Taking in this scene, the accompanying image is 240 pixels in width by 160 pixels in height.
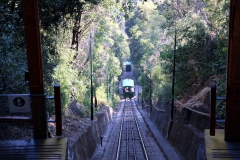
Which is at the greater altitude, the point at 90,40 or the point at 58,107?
the point at 90,40

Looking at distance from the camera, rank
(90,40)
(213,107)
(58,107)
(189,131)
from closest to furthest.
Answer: (213,107) < (58,107) < (189,131) < (90,40)

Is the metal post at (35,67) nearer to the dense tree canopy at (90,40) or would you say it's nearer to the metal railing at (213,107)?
the dense tree canopy at (90,40)

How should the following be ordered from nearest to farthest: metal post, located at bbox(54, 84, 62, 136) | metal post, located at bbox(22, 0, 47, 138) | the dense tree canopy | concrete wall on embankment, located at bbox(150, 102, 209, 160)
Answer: metal post, located at bbox(22, 0, 47, 138) → metal post, located at bbox(54, 84, 62, 136) → the dense tree canopy → concrete wall on embankment, located at bbox(150, 102, 209, 160)

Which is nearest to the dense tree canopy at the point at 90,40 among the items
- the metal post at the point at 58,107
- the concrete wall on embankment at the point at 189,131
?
the concrete wall on embankment at the point at 189,131

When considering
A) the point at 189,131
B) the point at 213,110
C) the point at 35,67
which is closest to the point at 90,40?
the point at 189,131

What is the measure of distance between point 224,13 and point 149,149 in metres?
8.98

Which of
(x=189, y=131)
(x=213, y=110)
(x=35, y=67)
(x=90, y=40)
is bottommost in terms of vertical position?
(x=189, y=131)

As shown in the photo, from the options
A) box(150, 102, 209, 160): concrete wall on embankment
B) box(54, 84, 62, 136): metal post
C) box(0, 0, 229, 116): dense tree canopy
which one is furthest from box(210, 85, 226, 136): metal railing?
box(0, 0, 229, 116): dense tree canopy

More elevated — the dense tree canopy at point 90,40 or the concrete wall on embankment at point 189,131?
the dense tree canopy at point 90,40

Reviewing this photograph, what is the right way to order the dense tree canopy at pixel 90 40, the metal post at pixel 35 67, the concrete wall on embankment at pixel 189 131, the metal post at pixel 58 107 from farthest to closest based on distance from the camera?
the concrete wall on embankment at pixel 189 131 < the dense tree canopy at pixel 90 40 < the metal post at pixel 58 107 < the metal post at pixel 35 67

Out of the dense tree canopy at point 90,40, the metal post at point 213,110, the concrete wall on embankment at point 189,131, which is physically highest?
the dense tree canopy at point 90,40

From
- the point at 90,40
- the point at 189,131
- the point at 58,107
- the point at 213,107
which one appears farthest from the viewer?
the point at 90,40

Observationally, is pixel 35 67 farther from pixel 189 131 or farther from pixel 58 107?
pixel 189 131

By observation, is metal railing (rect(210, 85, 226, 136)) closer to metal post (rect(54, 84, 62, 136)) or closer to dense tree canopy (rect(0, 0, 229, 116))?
metal post (rect(54, 84, 62, 136))
